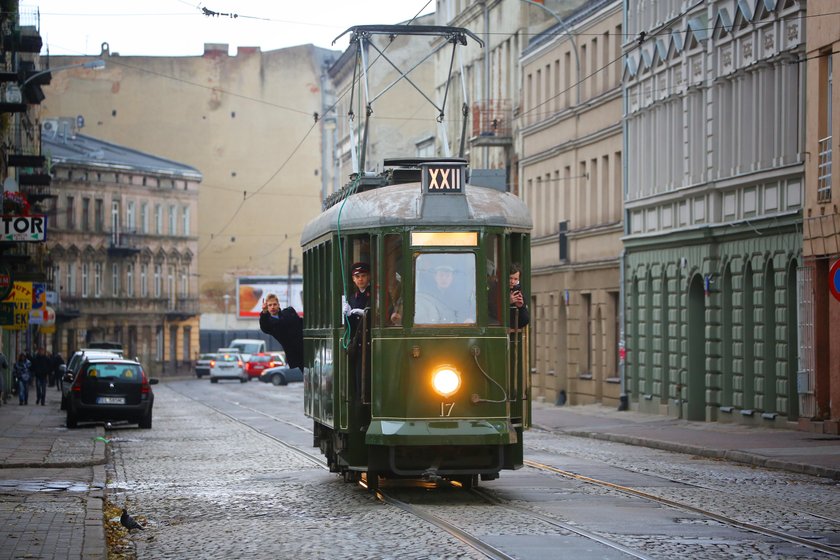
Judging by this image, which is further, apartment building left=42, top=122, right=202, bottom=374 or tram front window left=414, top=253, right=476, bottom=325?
apartment building left=42, top=122, right=202, bottom=374

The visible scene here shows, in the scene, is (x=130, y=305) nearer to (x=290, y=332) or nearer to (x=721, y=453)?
(x=721, y=453)

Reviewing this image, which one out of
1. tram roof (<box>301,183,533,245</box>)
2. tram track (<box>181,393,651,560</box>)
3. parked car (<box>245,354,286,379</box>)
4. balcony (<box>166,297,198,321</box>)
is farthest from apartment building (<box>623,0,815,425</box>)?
balcony (<box>166,297,198,321</box>)

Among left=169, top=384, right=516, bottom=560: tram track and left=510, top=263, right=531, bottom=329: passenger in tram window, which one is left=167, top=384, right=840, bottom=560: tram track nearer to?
left=169, top=384, right=516, bottom=560: tram track

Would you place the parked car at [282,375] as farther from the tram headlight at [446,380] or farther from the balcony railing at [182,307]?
the tram headlight at [446,380]

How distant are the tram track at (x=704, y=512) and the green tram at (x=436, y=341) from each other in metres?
1.65

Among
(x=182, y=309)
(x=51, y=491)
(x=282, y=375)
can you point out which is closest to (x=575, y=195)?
(x=282, y=375)

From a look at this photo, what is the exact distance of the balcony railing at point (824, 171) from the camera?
31406mm

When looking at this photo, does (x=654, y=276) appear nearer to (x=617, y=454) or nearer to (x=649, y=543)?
(x=617, y=454)

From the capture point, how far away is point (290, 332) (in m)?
22.6

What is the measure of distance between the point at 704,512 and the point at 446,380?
282 cm

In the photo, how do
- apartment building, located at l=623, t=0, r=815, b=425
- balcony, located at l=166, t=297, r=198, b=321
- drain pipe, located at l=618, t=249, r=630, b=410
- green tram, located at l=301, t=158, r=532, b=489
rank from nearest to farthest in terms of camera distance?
green tram, located at l=301, t=158, r=532, b=489, apartment building, located at l=623, t=0, r=815, b=425, drain pipe, located at l=618, t=249, r=630, b=410, balcony, located at l=166, t=297, r=198, b=321

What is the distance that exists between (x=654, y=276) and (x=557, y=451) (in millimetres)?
15115

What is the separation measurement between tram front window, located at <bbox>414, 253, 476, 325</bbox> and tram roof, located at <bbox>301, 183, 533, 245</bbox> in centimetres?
37

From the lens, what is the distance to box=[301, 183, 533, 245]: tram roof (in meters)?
17.2
